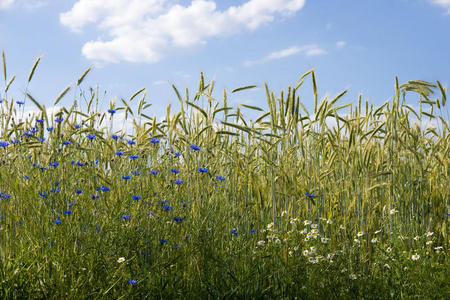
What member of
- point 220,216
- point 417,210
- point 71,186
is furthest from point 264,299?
point 417,210

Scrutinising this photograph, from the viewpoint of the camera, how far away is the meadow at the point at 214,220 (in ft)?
8.32

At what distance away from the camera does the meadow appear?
254 cm

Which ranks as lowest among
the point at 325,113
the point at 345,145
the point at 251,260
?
the point at 251,260

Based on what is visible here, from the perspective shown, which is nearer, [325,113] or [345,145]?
[325,113]

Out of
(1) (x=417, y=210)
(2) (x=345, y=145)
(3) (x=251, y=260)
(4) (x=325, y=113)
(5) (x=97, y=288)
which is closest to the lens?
(5) (x=97, y=288)

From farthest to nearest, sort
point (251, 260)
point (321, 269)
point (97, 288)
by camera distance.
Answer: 1. point (321, 269)
2. point (251, 260)
3. point (97, 288)

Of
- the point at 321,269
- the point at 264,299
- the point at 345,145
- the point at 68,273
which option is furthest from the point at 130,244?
the point at 345,145

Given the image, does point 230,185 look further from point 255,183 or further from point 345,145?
point 345,145

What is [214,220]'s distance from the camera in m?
3.09

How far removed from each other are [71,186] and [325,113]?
202 centimetres

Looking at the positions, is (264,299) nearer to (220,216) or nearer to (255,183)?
(220,216)

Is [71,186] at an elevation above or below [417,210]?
above

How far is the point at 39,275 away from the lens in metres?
2.42

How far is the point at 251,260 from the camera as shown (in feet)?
8.75
